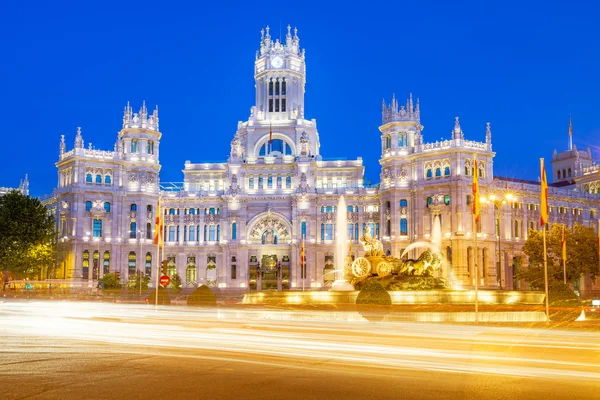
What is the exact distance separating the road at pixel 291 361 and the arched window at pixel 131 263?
266 ft

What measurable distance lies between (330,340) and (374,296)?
1630 cm

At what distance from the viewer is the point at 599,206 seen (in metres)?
118

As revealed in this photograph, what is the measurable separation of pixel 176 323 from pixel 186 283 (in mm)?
86156

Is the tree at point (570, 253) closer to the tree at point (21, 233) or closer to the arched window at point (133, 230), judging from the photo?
the arched window at point (133, 230)

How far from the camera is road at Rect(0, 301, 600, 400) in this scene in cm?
1429

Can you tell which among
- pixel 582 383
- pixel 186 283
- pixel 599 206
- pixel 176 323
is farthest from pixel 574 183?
pixel 582 383

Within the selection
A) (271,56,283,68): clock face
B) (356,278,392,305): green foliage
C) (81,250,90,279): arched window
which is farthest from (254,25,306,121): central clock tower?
(356,278,392,305): green foliage

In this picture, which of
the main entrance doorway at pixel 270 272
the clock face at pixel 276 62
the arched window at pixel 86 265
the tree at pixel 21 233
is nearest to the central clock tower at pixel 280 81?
the clock face at pixel 276 62

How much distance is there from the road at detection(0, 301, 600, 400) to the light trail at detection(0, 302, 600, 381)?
0.05 m

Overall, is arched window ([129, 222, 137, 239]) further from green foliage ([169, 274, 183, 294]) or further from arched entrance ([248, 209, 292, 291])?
arched entrance ([248, 209, 292, 291])

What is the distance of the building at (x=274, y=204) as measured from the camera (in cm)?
10200

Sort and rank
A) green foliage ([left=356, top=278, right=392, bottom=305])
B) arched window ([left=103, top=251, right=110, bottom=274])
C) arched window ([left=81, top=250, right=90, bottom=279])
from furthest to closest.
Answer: arched window ([left=103, top=251, right=110, bottom=274])
arched window ([left=81, top=250, right=90, bottom=279])
green foliage ([left=356, top=278, right=392, bottom=305])

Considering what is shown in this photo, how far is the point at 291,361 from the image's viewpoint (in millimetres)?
18422

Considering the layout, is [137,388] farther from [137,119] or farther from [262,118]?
[262,118]
